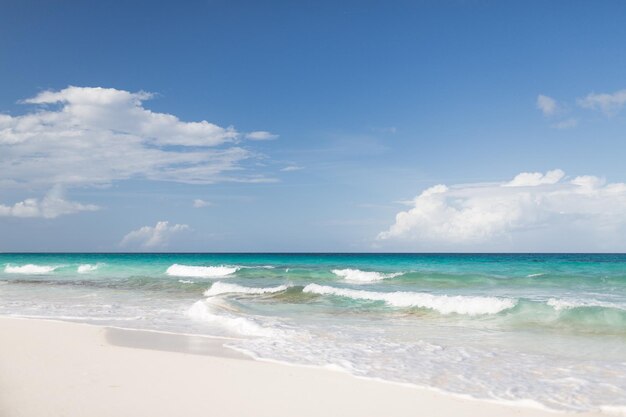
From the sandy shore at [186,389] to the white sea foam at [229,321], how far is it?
211cm

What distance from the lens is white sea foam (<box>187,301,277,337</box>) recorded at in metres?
10.3

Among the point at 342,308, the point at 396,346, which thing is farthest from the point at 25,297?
the point at 396,346

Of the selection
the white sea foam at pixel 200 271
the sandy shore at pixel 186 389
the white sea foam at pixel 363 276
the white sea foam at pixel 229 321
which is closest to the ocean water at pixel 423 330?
the white sea foam at pixel 229 321

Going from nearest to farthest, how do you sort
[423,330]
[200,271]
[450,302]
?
[423,330]
[450,302]
[200,271]

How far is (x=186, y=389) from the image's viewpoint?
580cm

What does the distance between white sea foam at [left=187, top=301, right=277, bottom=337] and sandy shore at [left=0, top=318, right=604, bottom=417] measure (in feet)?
6.92

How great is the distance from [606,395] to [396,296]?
11.5m

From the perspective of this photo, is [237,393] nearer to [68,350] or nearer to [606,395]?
[68,350]

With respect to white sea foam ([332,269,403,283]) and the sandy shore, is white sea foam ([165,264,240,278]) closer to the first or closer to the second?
white sea foam ([332,269,403,283])

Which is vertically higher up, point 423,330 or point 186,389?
point 186,389

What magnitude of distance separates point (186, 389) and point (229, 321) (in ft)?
19.5

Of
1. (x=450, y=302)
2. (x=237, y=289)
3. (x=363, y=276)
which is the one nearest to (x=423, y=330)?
(x=450, y=302)

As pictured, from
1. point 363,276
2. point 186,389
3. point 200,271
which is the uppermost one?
point 186,389

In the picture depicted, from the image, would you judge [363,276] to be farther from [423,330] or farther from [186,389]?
[186,389]
